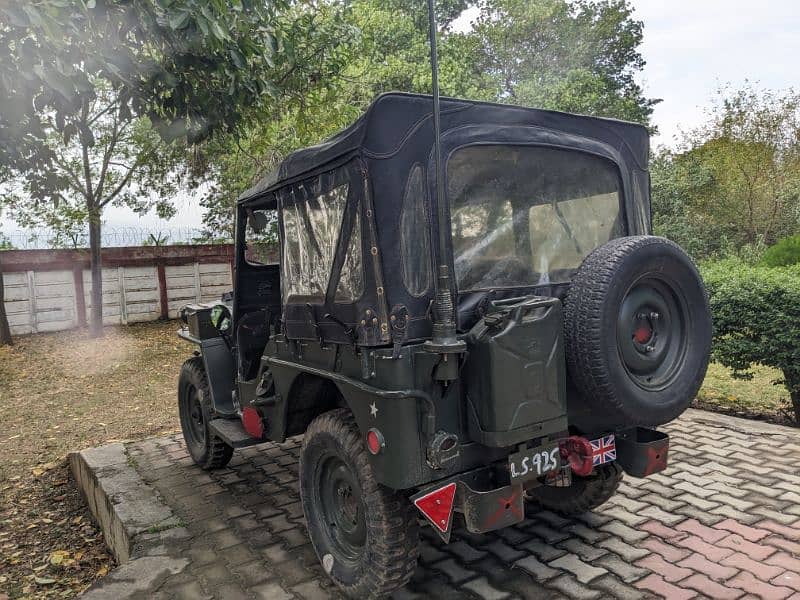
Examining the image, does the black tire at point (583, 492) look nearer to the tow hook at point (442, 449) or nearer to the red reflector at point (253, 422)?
the tow hook at point (442, 449)

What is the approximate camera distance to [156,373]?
10492 mm

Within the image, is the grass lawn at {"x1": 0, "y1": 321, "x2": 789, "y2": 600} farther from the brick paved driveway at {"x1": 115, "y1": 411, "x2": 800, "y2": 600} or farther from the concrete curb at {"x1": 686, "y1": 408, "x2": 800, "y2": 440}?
the brick paved driveway at {"x1": 115, "y1": 411, "x2": 800, "y2": 600}

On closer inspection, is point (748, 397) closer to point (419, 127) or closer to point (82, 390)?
point (419, 127)

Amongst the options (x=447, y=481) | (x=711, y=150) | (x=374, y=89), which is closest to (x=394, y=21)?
(x=374, y=89)

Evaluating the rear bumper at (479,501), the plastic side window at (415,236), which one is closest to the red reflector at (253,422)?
the rear bumper at (479,501)

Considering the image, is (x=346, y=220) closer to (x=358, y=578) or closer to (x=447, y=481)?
(x=447, y=481)

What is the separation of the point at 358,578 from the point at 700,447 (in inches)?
128

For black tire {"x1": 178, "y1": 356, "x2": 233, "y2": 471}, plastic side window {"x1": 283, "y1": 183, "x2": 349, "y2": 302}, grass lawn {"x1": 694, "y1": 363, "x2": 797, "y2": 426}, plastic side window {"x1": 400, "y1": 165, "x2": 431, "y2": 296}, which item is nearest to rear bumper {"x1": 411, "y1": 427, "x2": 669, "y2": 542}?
plastic side window {"x1": 400, "y1": 165, "x2": 431, "y2": 296}

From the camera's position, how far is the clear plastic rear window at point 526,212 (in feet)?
9.86

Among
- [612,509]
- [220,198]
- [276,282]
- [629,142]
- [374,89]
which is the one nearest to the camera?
[629,142]

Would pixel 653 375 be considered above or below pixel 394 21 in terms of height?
below

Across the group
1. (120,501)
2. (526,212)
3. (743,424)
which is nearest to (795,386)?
(743,424)

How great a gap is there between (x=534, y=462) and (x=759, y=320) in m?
3.74

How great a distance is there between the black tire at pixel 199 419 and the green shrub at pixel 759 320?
429cm
